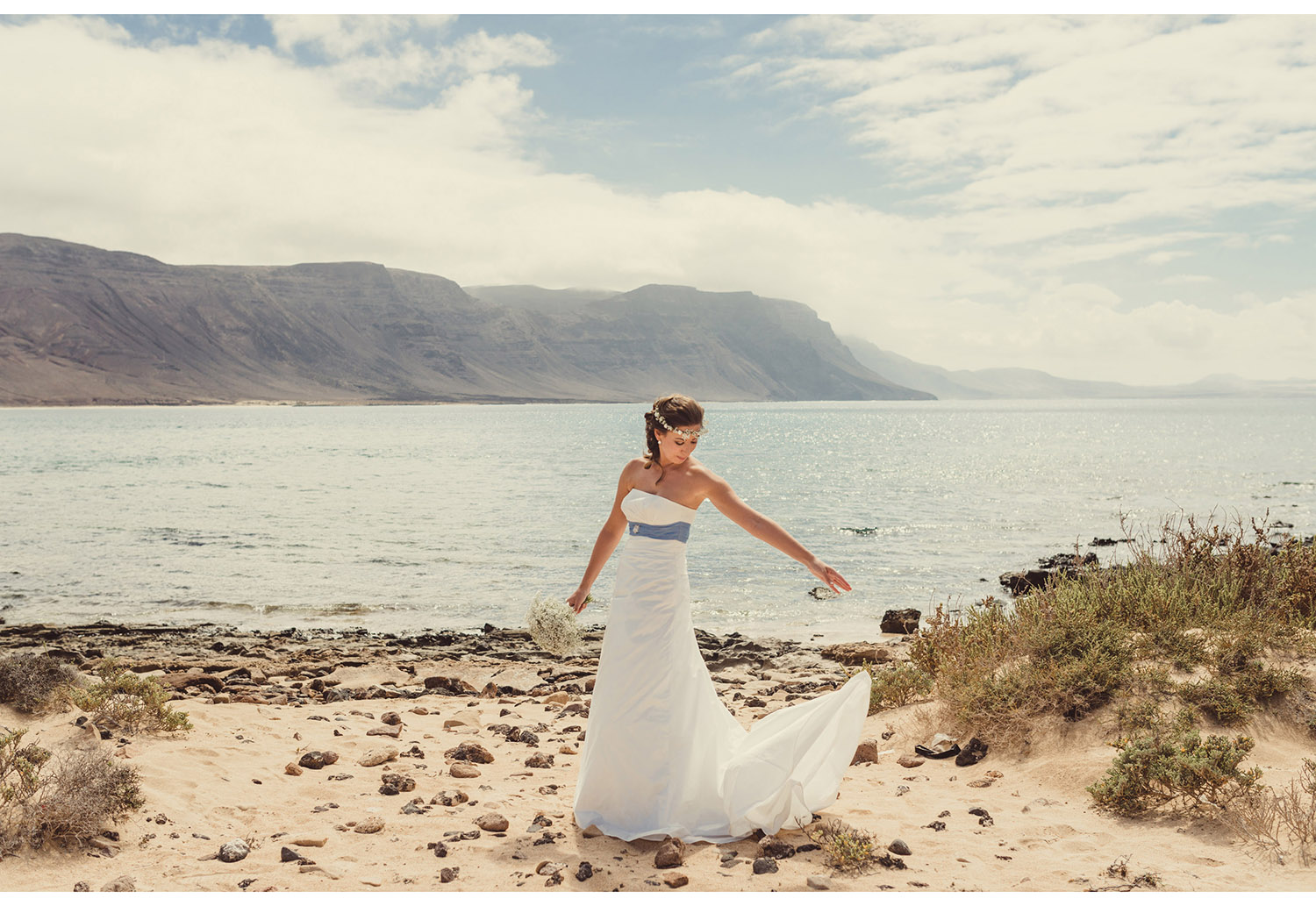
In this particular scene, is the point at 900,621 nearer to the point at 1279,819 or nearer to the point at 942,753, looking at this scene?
the point at 942,753

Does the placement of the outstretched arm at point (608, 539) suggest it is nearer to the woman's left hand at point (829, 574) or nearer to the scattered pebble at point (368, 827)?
the woman's left hand at point (829, 574)

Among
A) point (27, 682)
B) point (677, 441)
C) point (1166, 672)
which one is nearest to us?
point (677, 441)

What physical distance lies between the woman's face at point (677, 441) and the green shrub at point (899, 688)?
4.02 m

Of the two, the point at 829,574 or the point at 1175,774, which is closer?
the point at 1175,774

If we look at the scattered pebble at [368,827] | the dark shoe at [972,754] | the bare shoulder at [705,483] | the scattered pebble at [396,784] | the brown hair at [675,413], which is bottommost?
the scattered pebble at [396,784]

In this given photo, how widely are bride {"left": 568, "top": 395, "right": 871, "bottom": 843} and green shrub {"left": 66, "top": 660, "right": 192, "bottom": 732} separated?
13.5ft

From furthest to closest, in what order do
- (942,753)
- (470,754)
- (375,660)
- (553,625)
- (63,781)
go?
1. (375,660)
2. (553,625)
3. (470,754)
4. (942,753)
5. (63,781)

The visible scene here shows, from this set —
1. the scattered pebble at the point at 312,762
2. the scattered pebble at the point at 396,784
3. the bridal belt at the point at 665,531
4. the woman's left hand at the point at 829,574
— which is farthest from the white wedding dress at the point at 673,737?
the scattered pebble at the point at 312,762

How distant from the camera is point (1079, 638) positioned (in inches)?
286

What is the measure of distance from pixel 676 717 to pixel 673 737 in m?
0.12

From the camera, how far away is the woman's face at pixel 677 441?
552cm

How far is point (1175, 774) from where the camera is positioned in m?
5.32

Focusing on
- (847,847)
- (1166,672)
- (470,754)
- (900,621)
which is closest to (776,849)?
(847,847)
